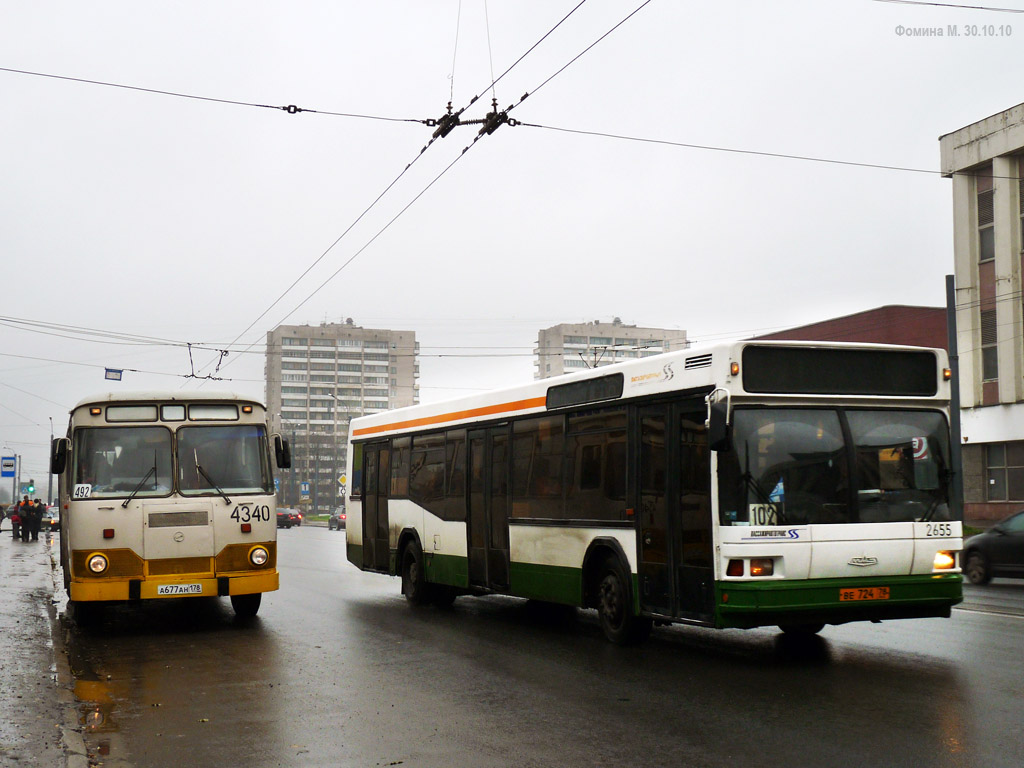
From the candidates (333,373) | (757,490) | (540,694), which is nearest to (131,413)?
(540,694)

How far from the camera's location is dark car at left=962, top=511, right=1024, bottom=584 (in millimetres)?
19156

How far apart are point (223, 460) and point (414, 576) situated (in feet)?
12.1

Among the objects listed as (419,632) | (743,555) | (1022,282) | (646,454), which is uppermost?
(1022,282)

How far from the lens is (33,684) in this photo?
9.48 meters

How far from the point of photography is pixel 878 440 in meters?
10.0

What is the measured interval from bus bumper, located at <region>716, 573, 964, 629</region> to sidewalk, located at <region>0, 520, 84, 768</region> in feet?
16.5

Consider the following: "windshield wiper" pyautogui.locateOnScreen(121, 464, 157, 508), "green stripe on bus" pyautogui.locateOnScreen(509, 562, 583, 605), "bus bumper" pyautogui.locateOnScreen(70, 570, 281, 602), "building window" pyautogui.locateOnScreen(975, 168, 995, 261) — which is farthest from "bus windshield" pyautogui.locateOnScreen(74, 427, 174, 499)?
"building window" pyautogui.locateOnScreen(975, 168, 995, 261)

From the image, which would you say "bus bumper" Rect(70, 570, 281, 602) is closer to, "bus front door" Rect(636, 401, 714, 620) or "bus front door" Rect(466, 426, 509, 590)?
"bus front door" Rect(466, 426, 509, 590)

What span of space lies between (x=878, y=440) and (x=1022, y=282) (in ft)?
101

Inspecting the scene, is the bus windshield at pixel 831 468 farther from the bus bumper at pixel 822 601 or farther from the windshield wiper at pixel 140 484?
the windshield wiper at pixel 140 484

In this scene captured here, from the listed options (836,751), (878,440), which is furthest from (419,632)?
(836,751)

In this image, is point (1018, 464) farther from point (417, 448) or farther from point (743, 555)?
point (743, 555)

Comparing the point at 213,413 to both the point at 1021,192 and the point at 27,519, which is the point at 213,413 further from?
the point at 27,519

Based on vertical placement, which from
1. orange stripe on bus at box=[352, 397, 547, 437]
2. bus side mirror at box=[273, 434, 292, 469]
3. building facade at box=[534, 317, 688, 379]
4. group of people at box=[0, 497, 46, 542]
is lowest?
group of people at box=[0, 497, 46, 542]
